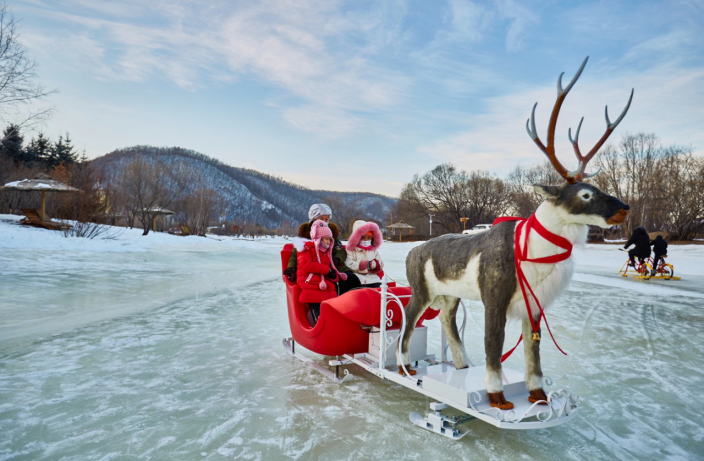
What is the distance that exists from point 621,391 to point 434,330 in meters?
2.38

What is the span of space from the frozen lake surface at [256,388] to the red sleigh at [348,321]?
1.12 feet

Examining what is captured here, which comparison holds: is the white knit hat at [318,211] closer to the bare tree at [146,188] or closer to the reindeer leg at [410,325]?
the reindeer leg at [410,325]

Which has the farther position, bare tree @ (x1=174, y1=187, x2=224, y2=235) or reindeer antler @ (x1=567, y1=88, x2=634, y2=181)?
bare tree @ (x1=174, y1=187, x2=224, y2=235)

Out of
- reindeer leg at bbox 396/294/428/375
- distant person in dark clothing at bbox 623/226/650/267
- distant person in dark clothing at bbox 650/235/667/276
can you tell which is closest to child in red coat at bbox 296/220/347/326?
reindeer leg at bbox 396/294/428/375

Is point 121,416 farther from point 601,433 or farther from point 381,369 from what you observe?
point 601,433

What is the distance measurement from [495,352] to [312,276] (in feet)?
5.87

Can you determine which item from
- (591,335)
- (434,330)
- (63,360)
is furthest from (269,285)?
(591,335)

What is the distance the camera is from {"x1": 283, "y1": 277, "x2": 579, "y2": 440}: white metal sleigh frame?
212cm

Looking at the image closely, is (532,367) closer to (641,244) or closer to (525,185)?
(641,244)

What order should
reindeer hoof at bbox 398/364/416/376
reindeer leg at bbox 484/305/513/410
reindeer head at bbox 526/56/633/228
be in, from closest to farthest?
reindeer head at bbox 526/56/633/228, reindeer leg at bbox 484/305/513/410, reindeer hoof at bbox 398/364/416/376

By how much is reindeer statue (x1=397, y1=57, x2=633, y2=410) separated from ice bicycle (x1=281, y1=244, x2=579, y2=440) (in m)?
0.09

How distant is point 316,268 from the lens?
11.8ft

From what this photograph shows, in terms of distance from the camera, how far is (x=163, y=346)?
4.35 m

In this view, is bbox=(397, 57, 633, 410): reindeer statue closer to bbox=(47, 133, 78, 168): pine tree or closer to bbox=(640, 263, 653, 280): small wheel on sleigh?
bbox=(640, 263, 653, 280): small wheel on sleigh
